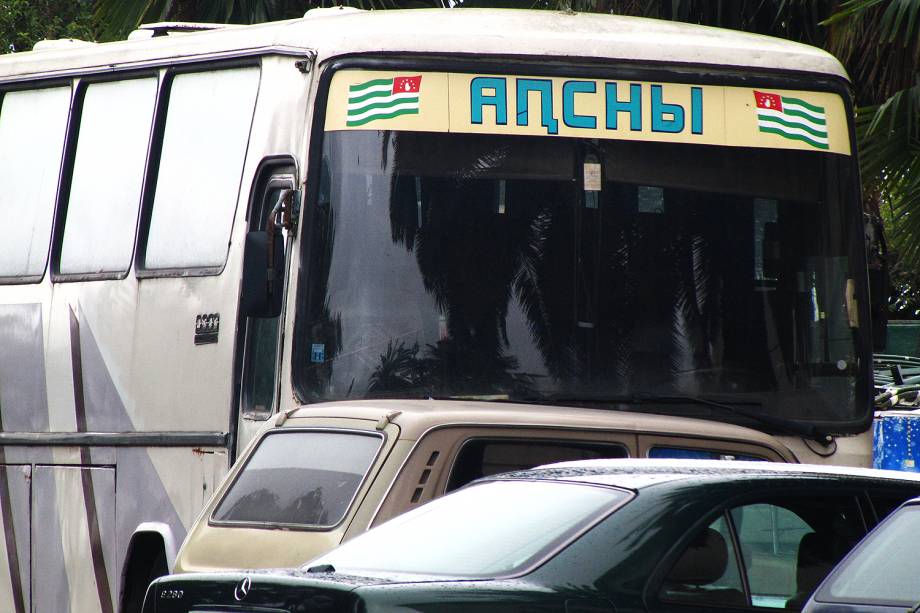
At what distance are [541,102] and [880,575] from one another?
5303 mm

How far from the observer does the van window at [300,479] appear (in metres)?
6.80

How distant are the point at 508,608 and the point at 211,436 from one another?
4895 millimetres

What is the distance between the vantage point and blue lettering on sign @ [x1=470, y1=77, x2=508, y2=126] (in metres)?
9.38

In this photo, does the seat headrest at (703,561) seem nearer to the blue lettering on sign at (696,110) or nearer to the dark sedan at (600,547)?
the dark sedan at (600,547)

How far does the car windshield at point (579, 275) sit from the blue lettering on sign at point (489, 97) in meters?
0.14

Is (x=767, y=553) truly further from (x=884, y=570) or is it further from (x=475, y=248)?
(x=475, y=248)

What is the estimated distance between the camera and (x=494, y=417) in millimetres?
7008

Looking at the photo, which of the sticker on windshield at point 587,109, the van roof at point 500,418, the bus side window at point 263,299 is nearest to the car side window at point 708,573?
the van roof at point 500,418

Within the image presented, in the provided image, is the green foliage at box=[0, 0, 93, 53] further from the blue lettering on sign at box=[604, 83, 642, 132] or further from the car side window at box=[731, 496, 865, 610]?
the car side window at box=[731, 496, 865, 610]

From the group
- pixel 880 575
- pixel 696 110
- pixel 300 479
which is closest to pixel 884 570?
pixel 880 575

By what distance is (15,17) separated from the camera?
94.9 feet

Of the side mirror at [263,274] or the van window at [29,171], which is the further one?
the van window at [29,171]

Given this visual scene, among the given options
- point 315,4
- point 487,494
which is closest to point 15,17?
point 315,4

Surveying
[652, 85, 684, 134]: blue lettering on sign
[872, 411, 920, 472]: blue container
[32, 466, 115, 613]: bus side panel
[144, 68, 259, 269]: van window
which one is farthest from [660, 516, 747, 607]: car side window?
[872, 411, 920, 472]: blue container
